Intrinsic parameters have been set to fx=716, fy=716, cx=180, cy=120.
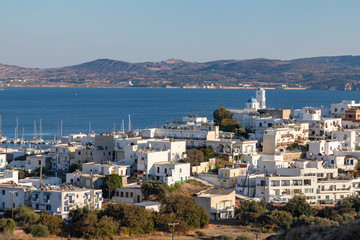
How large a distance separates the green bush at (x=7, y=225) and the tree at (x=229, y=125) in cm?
1997

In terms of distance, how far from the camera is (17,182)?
32500 mm

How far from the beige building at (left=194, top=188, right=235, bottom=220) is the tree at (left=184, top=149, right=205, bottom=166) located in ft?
16.4

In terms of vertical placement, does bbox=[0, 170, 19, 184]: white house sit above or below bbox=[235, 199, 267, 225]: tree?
above

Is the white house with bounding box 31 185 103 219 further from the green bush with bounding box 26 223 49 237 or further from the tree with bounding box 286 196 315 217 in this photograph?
the tree with bounding box 286 196 315 217

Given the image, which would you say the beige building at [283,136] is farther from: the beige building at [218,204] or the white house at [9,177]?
the white house at [9,177]

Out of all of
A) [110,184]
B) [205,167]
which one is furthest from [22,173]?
[205,167]

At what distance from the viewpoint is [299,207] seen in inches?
1175

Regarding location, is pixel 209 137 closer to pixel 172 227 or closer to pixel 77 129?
pixel 172 227


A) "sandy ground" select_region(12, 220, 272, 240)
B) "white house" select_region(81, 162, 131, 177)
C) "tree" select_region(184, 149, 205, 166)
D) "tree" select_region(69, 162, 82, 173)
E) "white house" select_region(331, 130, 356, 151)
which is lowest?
"sandy ground" select_region(12, 220, 272, 240)

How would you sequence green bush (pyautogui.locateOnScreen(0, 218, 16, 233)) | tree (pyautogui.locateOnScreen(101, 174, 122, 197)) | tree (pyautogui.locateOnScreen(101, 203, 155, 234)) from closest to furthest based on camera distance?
green bush (pyautogui.locateOnScreen(0, 218, 16, 233)) → tree (pyautogui.locateOnScreen(101, 203, 155, 234)) → tree (pyautogui.locateOnScreen(101, 174, 122, 197))

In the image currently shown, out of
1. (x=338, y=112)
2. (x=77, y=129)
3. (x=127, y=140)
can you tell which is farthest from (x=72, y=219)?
(x=77, y=129)

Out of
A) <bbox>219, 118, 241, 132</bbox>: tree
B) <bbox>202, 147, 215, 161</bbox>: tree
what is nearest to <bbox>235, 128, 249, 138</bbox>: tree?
<bbox>219, 118, 241, 132</bbox>: tree

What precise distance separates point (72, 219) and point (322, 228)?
1427 centimetres

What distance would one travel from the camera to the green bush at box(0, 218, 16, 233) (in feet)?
84.5
